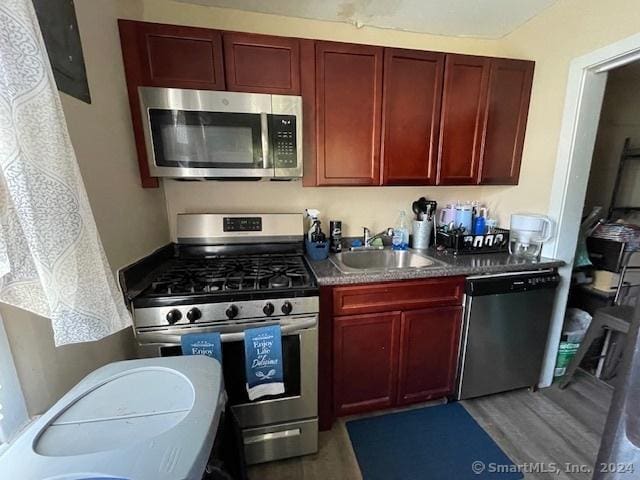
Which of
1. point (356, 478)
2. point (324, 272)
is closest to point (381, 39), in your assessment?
point (324, 272)

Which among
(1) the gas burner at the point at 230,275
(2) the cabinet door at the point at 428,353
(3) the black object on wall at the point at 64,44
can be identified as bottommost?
(2) the cabinet door at the point at 428,353

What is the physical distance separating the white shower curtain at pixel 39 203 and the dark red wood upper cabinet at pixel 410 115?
1487 millimetres

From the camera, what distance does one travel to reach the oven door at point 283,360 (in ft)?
3.93

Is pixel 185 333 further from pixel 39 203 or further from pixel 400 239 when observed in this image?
pixel 400 239

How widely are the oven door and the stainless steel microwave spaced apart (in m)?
0.77

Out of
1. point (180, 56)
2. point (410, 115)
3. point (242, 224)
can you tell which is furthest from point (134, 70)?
point (410, 115)

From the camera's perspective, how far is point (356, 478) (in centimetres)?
135

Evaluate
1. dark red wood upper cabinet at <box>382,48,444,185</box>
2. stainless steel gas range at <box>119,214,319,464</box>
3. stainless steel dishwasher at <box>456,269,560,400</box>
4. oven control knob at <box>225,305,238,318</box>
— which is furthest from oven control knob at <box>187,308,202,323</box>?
stainless steel dishwasher at <box>456,269,560,400</box>

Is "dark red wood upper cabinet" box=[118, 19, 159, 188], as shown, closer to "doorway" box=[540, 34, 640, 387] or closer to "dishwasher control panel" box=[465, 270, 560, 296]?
"dishwasher control panel" box=[465, 270, 560, 296]

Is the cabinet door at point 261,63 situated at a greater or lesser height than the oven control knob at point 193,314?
greater

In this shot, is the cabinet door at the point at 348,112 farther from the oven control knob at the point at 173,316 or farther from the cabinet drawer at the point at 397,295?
the oven control knob at the point at 173,316

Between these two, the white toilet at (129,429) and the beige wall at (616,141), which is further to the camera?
the beige wall at (616,141)

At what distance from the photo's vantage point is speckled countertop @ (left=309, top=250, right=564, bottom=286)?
1.44 m

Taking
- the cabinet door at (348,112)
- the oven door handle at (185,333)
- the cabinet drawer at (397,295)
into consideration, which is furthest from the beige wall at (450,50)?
the oven door handle at (185,333)
